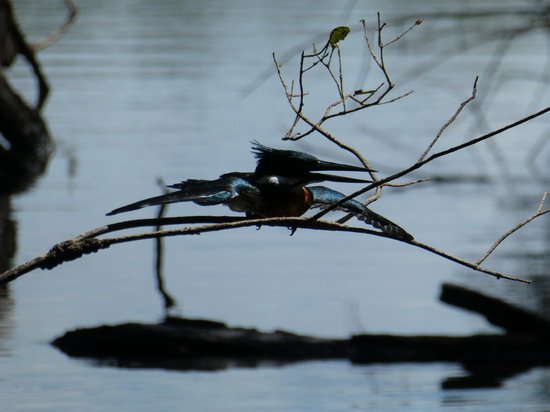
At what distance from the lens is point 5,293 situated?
847 cm

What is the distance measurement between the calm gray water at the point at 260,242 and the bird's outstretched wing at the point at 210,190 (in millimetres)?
2387

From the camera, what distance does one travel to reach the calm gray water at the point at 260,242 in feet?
21.7

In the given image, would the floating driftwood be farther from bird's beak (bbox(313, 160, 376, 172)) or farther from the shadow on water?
the shadow on water

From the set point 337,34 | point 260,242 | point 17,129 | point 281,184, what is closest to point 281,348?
point 260,242

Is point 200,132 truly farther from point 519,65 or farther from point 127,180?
point 519,65

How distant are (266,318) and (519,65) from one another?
41.3ft

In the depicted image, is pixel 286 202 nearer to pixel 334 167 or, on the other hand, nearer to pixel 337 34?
pixel 334 167

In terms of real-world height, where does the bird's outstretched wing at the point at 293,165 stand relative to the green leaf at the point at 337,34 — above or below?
below

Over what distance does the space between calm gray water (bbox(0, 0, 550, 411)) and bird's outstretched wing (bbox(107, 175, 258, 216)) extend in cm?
239

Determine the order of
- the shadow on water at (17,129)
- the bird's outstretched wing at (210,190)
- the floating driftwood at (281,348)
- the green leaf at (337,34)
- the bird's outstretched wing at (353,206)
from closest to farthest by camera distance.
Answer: the bird's outstretched wing at (210,190), the green leaf at (337,34), the bird's outstretched wing at (353,206), the floating driftwood at (281,348), the shadow on water at (17,129)

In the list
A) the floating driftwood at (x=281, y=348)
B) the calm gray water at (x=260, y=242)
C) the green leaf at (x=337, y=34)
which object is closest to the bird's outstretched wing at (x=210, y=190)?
the green leaf at (x=337, y=34)

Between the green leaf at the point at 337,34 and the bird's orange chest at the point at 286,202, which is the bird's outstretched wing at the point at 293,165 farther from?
the green leaf at the point at 337,34

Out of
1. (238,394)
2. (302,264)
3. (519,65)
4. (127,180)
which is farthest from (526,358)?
(519,65)

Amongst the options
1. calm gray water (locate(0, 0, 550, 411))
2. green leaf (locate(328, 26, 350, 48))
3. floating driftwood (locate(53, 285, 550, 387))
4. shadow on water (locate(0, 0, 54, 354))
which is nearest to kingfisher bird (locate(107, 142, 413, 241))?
green leaf (locate(328, 26, 350, 48))
